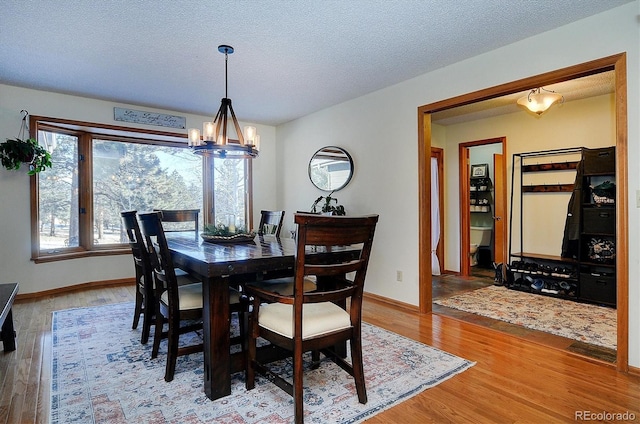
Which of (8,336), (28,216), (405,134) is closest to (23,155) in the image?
(28,216)

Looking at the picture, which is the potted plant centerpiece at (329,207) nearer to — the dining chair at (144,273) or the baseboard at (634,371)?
the dining chair at (144,273)

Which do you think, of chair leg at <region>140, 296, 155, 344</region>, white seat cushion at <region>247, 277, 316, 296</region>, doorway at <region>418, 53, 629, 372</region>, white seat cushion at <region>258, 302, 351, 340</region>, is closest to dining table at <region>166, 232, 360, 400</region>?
white seat cushion at <region>258, 302, 351, 340</region>

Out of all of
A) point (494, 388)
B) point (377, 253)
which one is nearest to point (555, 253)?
point (377, 253)

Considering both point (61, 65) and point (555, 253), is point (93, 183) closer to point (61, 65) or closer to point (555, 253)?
point (61, 65)

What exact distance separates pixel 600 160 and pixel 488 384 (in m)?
3.21

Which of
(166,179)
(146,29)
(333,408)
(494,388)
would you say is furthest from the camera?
(166,179)

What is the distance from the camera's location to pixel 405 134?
12.3 ft

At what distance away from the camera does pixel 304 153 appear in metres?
5.24

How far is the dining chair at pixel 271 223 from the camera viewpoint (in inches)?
142

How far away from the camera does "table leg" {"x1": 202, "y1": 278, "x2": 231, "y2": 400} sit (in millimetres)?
1909

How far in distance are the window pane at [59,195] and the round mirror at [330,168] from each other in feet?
10.2

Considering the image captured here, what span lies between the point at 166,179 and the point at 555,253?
5.48 m

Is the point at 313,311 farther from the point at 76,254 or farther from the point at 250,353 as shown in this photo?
the point at 76,254

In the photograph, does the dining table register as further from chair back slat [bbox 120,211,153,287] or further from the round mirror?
the round mirror
